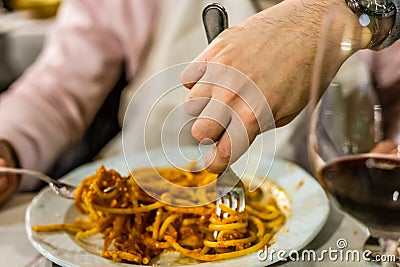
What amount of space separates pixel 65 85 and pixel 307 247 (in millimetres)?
→ 458

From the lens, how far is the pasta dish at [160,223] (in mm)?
490

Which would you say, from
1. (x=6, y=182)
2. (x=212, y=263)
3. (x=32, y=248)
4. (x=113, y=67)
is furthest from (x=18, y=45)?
(x=212, y=263)

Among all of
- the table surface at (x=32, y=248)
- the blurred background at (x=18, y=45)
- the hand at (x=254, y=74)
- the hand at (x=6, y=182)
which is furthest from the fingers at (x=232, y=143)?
the blurred background at (x=18, y=45)

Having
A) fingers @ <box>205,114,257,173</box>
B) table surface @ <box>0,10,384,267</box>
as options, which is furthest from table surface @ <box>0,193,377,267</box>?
fingers @ <box>205,114,257,173</box>

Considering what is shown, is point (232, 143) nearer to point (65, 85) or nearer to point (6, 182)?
point (6, 182)

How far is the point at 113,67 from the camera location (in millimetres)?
906

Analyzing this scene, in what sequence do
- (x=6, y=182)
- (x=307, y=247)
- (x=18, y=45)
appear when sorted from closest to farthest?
(x=307, y=247) → (x=6, y=182) → (x=18, y=45)

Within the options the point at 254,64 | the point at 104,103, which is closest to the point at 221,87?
the point at 254,64

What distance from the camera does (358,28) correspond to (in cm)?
40

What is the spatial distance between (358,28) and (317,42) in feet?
0.12

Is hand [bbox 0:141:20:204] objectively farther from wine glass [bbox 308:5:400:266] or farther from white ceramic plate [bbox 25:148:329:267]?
wine glass [bbox 308:5:400:266]

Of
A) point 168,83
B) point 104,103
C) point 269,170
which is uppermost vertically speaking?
point 168,83

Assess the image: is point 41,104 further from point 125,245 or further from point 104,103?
point 125,245

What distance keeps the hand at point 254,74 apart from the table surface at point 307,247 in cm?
12
